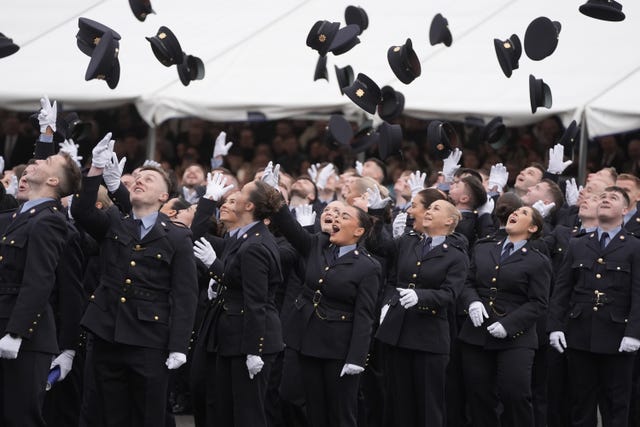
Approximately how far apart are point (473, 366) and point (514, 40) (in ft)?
11.0

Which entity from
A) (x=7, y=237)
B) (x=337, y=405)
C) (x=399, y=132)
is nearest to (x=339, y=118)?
(x=399, y=132)

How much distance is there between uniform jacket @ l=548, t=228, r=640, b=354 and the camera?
29.0 feet

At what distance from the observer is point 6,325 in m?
7.09

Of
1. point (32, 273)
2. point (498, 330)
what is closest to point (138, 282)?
point (32, 273)

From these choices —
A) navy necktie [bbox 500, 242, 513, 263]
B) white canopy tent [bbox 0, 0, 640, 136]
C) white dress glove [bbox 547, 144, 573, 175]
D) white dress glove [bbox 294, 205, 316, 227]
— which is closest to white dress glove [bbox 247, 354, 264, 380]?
white dress glove [bbox 294, 205, 316, 227]

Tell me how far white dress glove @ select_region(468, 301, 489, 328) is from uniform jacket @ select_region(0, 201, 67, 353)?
9.07 feet

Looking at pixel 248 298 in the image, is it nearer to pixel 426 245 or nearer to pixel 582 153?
pixel 426 245

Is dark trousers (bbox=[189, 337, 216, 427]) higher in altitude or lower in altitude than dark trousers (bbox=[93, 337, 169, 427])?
lower

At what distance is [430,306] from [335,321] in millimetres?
651

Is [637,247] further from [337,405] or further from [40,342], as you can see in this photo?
[40,342]

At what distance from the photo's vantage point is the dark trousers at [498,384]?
8.55 meters

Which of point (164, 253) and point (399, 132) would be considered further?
point (399, 132)

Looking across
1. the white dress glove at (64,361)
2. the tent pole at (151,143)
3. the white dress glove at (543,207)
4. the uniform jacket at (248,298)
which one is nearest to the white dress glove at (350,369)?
the uniform jacket at (248,298)

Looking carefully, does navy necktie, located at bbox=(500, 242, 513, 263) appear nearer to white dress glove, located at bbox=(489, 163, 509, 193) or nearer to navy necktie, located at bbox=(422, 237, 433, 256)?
navy necktie, located at bbox=(422, 237, 433, 256)
